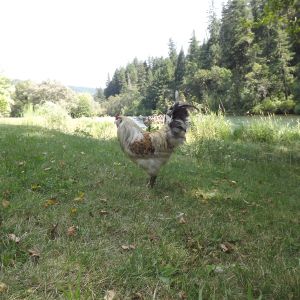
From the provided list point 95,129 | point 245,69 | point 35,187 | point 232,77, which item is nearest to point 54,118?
point 95,129

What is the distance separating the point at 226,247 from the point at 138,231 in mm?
897

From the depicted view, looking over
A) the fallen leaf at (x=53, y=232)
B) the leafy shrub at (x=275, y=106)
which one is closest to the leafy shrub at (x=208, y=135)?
the fallen leaf at (x=53, y=232)

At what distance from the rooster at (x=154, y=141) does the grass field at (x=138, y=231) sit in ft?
1.30

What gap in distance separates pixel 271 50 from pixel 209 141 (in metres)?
41.9

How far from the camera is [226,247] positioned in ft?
11.1

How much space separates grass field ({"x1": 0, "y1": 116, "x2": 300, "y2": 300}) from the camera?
8.16 ft

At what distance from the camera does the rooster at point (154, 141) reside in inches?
203

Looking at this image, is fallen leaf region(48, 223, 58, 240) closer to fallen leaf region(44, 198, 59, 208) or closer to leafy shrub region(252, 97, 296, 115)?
fallen leaf region(44, 198, 59, 208)

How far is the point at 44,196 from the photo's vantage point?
13.8 feet

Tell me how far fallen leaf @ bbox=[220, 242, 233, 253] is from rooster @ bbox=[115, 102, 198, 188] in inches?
78.3

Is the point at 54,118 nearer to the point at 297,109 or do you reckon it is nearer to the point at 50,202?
the point at 50,202

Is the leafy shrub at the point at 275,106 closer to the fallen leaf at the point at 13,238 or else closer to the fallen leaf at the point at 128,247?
the fallen leaf at the point at 128,247

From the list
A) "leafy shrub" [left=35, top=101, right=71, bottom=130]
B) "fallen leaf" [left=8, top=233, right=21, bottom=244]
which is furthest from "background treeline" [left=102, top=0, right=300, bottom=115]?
"fallen leaf" [left=8, top=233, right=21, bottom=244]

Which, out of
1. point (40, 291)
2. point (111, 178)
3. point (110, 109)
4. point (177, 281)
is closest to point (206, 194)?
point (111, 178)
